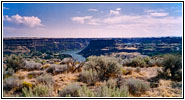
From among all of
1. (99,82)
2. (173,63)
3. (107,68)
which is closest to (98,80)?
(99,82)

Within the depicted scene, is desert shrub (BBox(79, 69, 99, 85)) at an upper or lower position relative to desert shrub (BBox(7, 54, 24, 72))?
lower

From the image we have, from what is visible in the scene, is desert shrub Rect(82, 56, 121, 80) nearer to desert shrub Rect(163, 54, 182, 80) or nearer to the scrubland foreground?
the scrubland foreground

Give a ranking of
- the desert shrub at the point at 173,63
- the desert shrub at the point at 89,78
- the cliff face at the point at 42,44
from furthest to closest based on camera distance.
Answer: the cliff face at the point at 42,44 < the desert shrub at the point at 173,63 < the desert shrub at the point at 89,78

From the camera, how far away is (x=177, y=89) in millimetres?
5703

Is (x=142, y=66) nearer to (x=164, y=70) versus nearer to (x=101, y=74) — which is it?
(x=164, y=70)

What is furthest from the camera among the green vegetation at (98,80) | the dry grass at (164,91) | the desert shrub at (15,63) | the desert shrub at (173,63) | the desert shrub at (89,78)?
the desert shrub at (15,63)

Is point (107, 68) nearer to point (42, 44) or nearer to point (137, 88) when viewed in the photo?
point (137, 88)

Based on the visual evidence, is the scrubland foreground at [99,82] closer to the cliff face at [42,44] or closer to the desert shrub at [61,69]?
the desert shrub at [61,69]

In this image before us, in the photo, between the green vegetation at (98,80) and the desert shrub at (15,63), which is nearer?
the green vegetation at (98,80)

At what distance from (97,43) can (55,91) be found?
223 ft

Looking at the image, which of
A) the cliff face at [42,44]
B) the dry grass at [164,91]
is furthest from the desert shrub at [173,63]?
the cliff face at [42,44]

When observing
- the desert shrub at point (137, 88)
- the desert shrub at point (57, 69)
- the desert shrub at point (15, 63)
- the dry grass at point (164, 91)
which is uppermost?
the desert shrub at point (15, 63)

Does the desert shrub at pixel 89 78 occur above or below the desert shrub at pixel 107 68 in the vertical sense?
below

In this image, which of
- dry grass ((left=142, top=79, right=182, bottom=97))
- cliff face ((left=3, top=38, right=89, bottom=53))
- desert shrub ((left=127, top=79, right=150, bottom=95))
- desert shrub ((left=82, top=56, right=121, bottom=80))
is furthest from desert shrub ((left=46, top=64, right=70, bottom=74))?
cliff face ((left=3, top=38, right=89, bottom=53))
